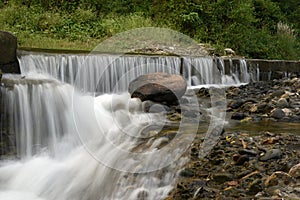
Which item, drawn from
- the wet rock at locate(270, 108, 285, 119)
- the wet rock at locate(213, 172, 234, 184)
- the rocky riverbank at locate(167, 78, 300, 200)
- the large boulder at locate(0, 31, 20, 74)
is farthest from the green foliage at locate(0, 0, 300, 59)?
the wet rock at locate(213, 172, 234, 184)

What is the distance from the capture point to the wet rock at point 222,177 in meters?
3.83

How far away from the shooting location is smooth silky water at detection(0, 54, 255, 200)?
170 inches

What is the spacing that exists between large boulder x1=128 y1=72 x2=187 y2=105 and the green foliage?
16.5ft

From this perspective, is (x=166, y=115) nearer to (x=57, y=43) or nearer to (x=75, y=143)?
(x=75, y=143)

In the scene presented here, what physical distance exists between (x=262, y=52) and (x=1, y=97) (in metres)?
12.4

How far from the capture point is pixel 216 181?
12.6 feet

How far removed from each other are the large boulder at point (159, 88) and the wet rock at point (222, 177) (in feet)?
12.0

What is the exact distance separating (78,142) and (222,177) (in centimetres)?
263

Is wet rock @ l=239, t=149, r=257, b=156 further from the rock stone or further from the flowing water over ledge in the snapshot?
the rock stone

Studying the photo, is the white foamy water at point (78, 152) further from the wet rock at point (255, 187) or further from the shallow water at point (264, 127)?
the shallow water at point (264, 127)

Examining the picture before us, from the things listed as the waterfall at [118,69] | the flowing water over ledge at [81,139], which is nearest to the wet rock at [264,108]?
the flowing water over ledge at [81,139]

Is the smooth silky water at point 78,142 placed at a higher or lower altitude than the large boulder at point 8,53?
lower

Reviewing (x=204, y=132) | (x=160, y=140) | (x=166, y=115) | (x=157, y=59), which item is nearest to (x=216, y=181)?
(x=160, y=140)

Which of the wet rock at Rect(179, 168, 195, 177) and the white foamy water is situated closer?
the wet rock at Rect(179, 168, 195, 177)
